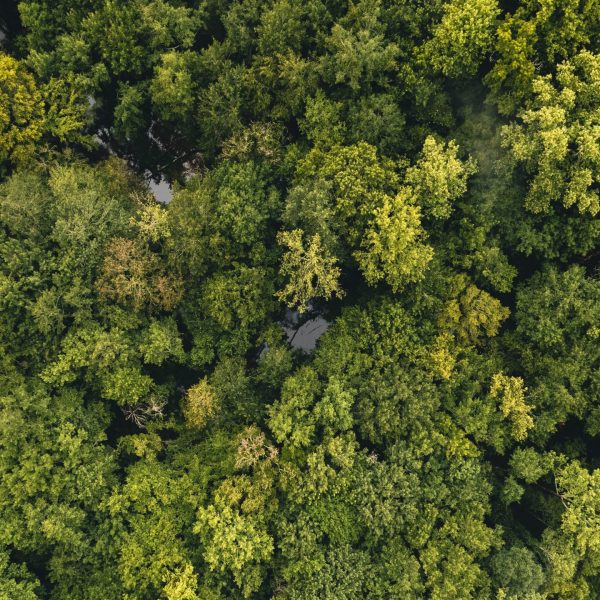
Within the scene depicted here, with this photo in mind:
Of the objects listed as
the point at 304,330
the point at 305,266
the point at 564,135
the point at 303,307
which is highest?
the point at 564,135

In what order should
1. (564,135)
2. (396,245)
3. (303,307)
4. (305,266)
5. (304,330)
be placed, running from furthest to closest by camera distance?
(304,330)
(303,307)
(305,266)
(396,245)
(564,135)

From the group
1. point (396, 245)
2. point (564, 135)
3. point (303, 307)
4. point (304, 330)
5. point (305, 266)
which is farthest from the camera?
point (304, 330)

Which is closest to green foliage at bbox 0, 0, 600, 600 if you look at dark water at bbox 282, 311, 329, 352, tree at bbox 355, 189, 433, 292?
tree at bbox 355, 189, 433, 292

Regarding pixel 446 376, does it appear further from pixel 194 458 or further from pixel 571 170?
pixel 194 458

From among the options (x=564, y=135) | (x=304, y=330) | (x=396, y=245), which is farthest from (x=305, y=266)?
(x=564, y=135)

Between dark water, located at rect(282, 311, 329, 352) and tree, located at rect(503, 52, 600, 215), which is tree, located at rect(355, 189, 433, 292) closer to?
tree, located at rect(503, 52, 600, 215)

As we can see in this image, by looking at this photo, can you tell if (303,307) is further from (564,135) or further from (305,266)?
(564,135)

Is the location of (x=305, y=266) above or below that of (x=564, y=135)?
below

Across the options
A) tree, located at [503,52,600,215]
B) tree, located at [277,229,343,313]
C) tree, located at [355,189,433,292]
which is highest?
tree, located at [503,52,600,215]

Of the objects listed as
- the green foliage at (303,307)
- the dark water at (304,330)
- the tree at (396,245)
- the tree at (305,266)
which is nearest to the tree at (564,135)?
the green foliage at (303,307)

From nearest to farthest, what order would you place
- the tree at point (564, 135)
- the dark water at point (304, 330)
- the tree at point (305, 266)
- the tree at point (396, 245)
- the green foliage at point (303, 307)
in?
the tree at point (564, 135) < the green foliage at point (303, 307) < the tree at point (396, 245) < the tree at point (305, 266) < the dark water at point (304, 330)

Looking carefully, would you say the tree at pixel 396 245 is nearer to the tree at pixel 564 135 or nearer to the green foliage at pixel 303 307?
the green foliage at pixel 303 307

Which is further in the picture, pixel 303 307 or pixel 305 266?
pixel 303 307
